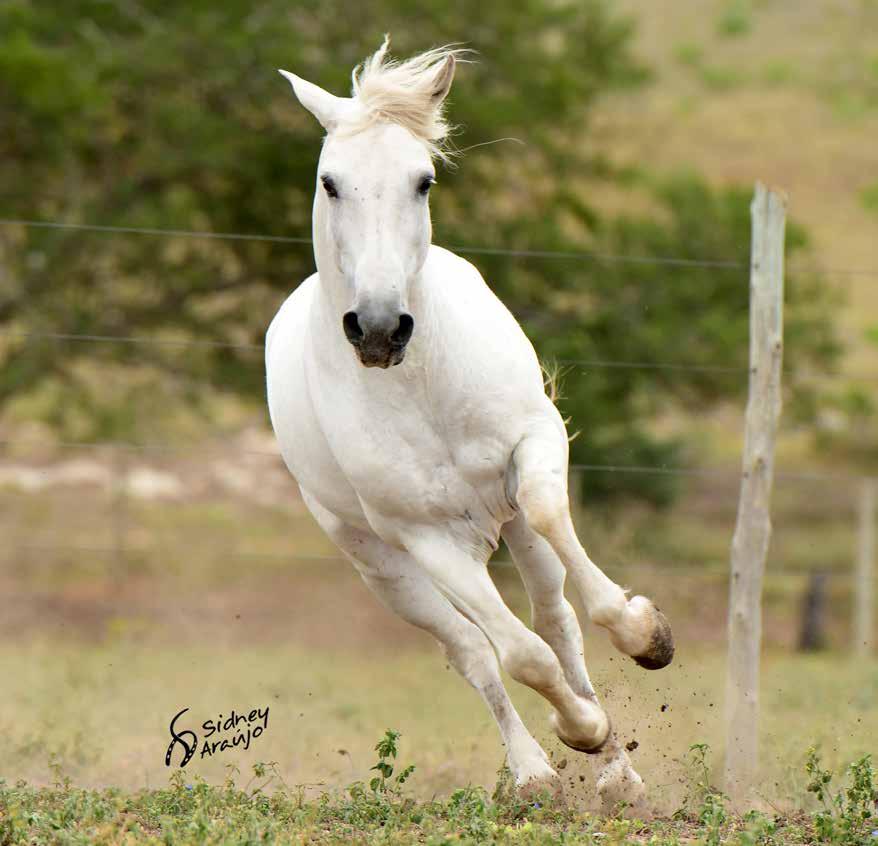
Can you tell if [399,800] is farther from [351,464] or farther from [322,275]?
[322,275]

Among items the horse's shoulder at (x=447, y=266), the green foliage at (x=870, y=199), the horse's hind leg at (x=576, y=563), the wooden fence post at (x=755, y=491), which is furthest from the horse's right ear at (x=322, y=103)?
the green foliage at (x=870, y=199)

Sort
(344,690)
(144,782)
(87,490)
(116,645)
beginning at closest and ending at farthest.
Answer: (144,782) < (344,690) < (116,645) < (87,490)

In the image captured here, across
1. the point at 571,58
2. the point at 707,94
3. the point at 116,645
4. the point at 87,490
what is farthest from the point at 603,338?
the point at 707,94

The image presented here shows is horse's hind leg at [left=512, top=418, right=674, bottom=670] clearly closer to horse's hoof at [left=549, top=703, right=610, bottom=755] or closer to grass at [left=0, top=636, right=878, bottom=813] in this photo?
horse's hoof at [left=549, top=703, right=610, bottom=755]

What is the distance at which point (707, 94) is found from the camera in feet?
121

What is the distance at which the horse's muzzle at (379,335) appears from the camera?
3.84 m

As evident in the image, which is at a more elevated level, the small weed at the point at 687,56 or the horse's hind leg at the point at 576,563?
the small weed at the point at 687,56

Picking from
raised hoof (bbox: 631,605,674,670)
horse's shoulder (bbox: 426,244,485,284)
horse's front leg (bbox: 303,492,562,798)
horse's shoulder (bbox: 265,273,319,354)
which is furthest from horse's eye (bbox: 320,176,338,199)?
raised hoof (bbox: 631,605,674,670)

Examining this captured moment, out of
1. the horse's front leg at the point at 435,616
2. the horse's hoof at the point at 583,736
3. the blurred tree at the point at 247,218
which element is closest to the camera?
the horse's hoof at the point at 583,736

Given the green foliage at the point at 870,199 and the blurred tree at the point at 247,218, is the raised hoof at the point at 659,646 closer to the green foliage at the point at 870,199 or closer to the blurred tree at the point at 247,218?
the blurred tree at the point at 247,218

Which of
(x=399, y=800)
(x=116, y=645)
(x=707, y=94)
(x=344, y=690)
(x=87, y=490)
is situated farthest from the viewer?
(x=707, y=94)

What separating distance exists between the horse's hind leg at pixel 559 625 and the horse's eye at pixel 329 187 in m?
1.26

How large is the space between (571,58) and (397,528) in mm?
12247

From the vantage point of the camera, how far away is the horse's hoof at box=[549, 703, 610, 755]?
14.9 feet
